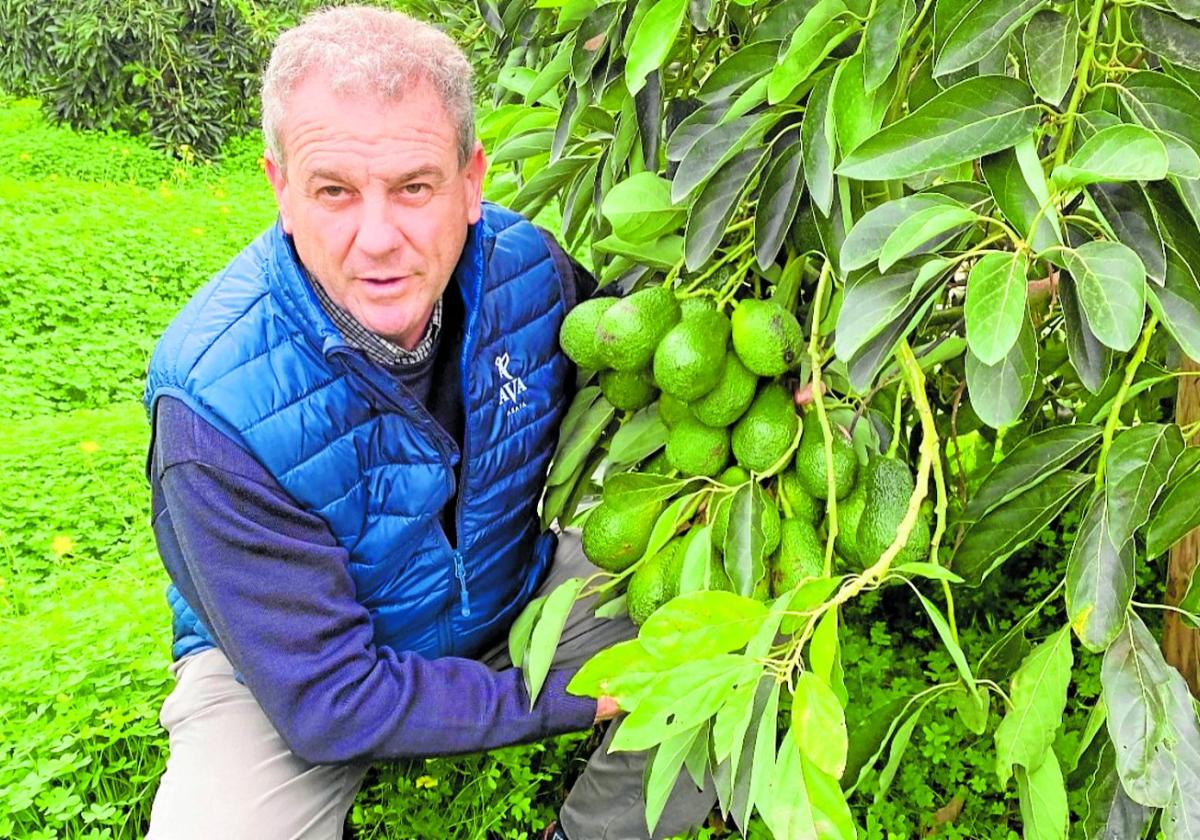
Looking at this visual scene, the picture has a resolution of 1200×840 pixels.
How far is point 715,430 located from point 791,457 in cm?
9

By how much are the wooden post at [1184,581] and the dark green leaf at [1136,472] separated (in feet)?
1.08

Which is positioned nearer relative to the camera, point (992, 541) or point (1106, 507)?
point (1106, 507)

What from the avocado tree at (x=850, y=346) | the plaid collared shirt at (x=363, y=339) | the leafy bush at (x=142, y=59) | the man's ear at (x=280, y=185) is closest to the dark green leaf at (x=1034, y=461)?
the avocado tree at (x=850, y=346)

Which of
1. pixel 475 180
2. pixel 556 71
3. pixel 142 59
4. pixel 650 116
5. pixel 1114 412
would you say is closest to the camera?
pixel 1114 412

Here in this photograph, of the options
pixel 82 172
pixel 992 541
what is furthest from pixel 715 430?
pixel 82 172

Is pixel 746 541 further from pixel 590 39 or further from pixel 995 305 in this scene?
pixel 590 39

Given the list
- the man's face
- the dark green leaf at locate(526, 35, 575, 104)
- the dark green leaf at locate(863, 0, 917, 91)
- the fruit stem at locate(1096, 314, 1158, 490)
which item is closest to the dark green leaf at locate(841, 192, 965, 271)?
the dark green leaf at locate(863, 0, 917, 91)

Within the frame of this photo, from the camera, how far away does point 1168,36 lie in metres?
0.85

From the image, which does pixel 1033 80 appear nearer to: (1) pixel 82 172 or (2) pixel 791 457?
(2) pixel 791 457

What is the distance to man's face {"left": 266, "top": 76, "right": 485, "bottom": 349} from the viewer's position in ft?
4.31

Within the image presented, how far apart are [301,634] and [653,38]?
86cm

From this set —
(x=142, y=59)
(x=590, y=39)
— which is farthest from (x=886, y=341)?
(x=142, y=59)

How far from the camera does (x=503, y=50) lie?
6.52 ft

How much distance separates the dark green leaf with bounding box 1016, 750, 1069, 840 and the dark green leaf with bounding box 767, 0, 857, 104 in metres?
0.71
